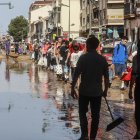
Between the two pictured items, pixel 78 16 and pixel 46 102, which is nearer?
pixel 46 102

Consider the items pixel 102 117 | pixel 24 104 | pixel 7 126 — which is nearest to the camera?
pixel 7 126

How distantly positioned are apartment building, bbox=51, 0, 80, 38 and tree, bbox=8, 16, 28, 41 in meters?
49.9

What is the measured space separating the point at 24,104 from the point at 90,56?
633 centimetres

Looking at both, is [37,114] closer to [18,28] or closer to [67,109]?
[67,109]

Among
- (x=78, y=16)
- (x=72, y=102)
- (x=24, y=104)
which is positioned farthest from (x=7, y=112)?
(x=78, y=16)

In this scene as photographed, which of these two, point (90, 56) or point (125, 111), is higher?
point (90, 56)

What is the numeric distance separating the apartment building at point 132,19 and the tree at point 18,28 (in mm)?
104353

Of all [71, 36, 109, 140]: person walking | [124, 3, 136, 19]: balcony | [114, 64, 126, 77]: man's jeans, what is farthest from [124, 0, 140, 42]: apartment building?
[71, 36, 109, 140]: person walking

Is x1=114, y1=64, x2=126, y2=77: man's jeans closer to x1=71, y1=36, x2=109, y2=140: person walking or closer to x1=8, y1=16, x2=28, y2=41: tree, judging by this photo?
x1=71, y1=36, x2=109, y2=140: person walking

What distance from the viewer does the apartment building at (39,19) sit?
148 metres

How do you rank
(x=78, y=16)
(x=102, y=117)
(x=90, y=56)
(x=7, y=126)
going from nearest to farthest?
(x=90, y=56) → (x=7, y=126) → (x=102, y=117) → (x=78, y=16)

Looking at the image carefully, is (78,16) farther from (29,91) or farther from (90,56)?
(90,56)

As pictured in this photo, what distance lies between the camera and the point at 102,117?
1343 centimetres

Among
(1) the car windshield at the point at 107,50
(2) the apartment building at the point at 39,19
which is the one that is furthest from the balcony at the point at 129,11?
(2) the apartment building at the point at 39,19
